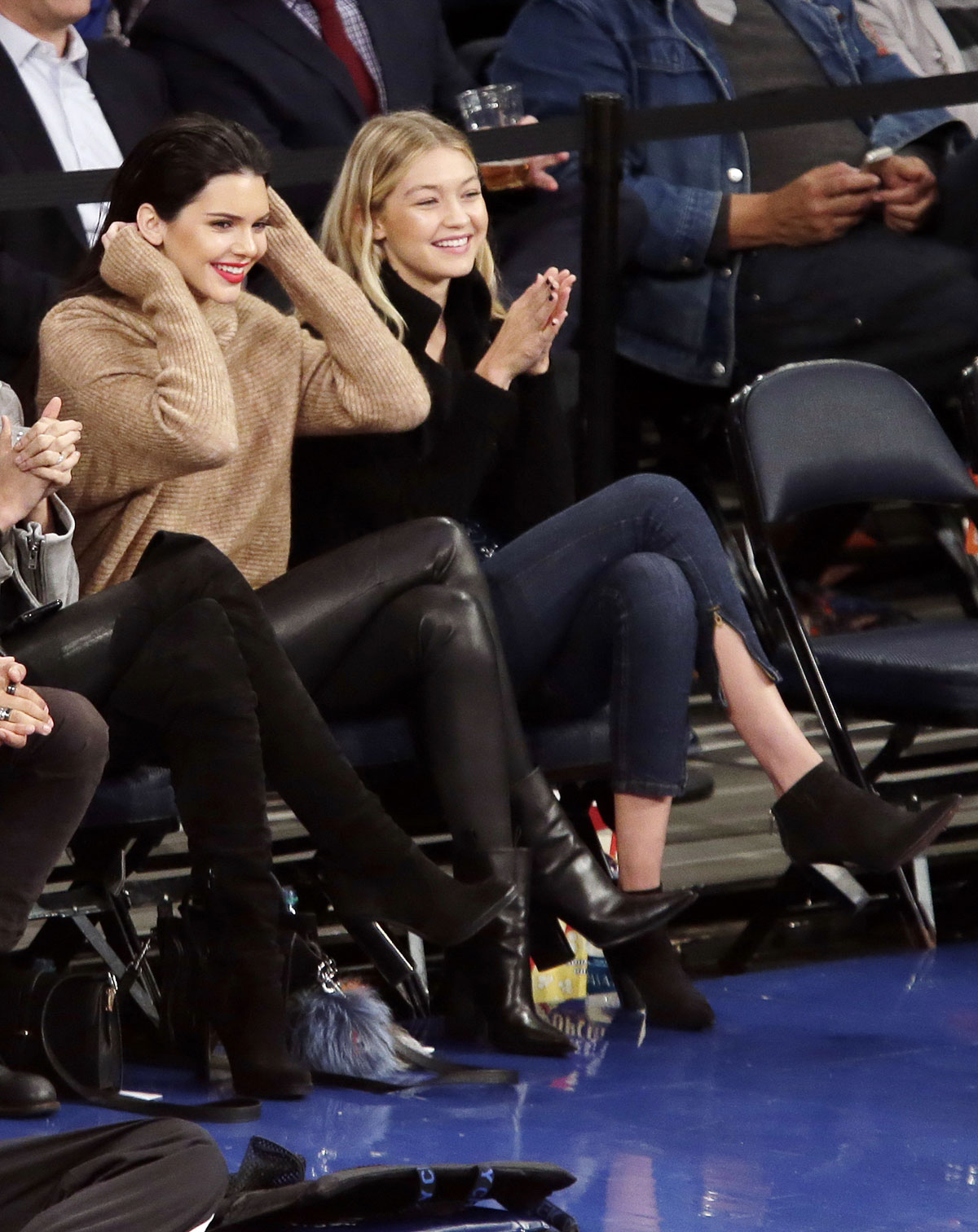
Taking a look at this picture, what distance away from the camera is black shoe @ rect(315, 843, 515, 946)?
8.84 ft

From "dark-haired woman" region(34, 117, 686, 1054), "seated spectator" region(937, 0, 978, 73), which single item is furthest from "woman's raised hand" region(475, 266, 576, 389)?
"seated spectator" region(937, 0, 978, 73)

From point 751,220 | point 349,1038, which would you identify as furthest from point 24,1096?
point 751,220

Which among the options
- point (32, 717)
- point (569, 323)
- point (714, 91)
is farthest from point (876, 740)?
point (32, 717)

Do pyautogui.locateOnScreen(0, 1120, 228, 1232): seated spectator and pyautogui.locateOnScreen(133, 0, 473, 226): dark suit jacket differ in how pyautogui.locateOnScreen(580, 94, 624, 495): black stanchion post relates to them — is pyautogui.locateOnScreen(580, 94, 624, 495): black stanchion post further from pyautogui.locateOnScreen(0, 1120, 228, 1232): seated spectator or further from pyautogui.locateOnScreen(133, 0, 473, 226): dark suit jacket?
pyautogui.locateOnScreen(0, 1120, 228, 1232): seated spectator

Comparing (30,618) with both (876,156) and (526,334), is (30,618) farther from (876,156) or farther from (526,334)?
(876,156)

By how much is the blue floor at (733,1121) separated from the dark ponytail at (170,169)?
1.26 m

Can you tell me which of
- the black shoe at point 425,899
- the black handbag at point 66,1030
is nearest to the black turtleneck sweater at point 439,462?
the black shoe at point 425,899

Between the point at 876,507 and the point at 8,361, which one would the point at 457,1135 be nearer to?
the point at 8,361

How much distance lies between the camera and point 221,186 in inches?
120

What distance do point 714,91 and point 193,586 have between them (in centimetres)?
224

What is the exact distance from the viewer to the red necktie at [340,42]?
4301 millimetres

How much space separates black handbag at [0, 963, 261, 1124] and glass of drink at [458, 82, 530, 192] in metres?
1.91

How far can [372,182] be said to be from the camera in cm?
339

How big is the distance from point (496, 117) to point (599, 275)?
0.41m
